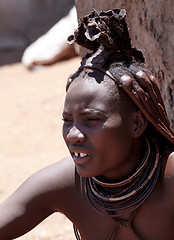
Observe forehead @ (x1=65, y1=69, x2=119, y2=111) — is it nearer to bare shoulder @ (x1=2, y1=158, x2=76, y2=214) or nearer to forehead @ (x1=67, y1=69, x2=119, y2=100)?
forehead @ (x1=67, y1=69, x2=119, y2=100)

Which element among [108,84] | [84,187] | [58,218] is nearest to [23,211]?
[84,187]

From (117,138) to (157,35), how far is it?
886 mm

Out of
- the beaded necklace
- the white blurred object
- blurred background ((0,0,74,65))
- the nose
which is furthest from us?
blurred background ((0,0,74,65))

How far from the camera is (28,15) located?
36.4 feet

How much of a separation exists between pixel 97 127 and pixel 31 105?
5696 mm

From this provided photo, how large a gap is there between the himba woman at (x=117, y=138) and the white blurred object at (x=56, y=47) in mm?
7136

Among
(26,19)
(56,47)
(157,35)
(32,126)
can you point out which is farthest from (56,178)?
(26,19)

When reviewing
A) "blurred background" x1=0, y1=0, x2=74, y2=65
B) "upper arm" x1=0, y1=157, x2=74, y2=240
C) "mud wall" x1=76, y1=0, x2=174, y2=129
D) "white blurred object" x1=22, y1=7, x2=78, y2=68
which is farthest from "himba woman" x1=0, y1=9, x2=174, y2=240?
"blurred background" x1=0, y1=0, x2=74, y2=65

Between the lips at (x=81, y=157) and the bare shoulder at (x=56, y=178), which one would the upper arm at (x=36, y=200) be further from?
the lips at (x=81, y=157)

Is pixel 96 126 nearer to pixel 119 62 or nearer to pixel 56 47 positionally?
pixel 119 62

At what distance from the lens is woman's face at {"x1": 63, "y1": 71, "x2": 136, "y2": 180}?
1.83 metres

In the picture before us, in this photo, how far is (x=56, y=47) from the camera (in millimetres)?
9211

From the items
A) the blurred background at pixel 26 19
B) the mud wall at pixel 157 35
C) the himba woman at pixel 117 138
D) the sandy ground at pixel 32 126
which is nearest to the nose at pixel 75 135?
the himba woman at pixel 117 138

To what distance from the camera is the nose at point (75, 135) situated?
1.82m
